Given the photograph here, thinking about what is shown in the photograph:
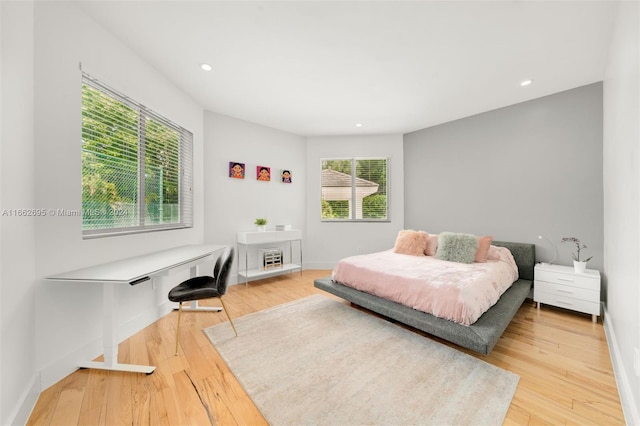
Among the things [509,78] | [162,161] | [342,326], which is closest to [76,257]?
[162,161]

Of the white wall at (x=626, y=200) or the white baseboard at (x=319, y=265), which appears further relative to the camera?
the white baseboard at (x=319, y=265)

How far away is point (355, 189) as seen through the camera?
16.1ft

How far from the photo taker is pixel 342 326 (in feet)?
8.09

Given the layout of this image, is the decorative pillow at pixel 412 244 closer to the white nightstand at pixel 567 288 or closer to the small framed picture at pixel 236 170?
the white nightstand at pixel 567 288

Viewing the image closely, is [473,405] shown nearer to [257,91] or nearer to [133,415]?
[133,415]

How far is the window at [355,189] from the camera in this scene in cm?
482

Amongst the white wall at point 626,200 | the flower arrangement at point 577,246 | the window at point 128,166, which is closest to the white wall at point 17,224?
the window at point 128,166

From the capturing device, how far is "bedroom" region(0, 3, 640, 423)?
1.41 meters

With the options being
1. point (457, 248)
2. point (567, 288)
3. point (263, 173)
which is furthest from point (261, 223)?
point (567, 288)

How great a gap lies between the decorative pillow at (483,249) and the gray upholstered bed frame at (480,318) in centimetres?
40

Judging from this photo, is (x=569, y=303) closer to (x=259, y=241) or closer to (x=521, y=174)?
(x=521, y=174)

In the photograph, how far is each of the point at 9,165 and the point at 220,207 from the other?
2.41 meters

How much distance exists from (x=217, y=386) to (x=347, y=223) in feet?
11.7

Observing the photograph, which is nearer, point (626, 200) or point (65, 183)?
point (626, 200)
